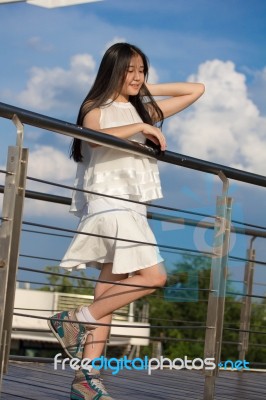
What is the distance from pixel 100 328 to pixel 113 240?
29 centimetres

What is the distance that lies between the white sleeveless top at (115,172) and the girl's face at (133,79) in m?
0.04

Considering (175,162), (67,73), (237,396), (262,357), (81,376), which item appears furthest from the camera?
(67,73)

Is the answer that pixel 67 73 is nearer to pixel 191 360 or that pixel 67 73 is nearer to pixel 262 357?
pixel 262 357

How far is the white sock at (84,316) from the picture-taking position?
3.06 m

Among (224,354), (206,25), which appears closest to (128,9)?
(206,25)

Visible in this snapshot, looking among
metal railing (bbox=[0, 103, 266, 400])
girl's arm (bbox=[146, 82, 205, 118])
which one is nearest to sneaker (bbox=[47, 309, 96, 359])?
metal railing (bbox=[0, 103, 266, 400])

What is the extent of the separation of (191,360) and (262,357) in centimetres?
2617

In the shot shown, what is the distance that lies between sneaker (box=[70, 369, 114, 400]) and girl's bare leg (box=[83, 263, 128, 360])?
64mm

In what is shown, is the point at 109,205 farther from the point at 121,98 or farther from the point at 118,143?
the point at 121,98

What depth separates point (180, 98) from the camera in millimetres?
3510

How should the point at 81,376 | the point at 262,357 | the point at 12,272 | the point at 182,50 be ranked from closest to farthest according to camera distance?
the point at 12,272
the point at 81,376
the point at 262,357
the point at 182,50

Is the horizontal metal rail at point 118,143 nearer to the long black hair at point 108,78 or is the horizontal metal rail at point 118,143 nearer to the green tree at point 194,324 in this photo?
the long black hair at point 108,78

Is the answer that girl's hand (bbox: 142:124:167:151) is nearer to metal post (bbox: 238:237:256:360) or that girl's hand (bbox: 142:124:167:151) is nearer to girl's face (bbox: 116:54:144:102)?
girl's face (bbox: 116:54:144:102)

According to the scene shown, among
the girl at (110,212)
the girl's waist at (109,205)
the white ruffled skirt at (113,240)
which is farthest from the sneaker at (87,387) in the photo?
the girl's waist at (109,205)
